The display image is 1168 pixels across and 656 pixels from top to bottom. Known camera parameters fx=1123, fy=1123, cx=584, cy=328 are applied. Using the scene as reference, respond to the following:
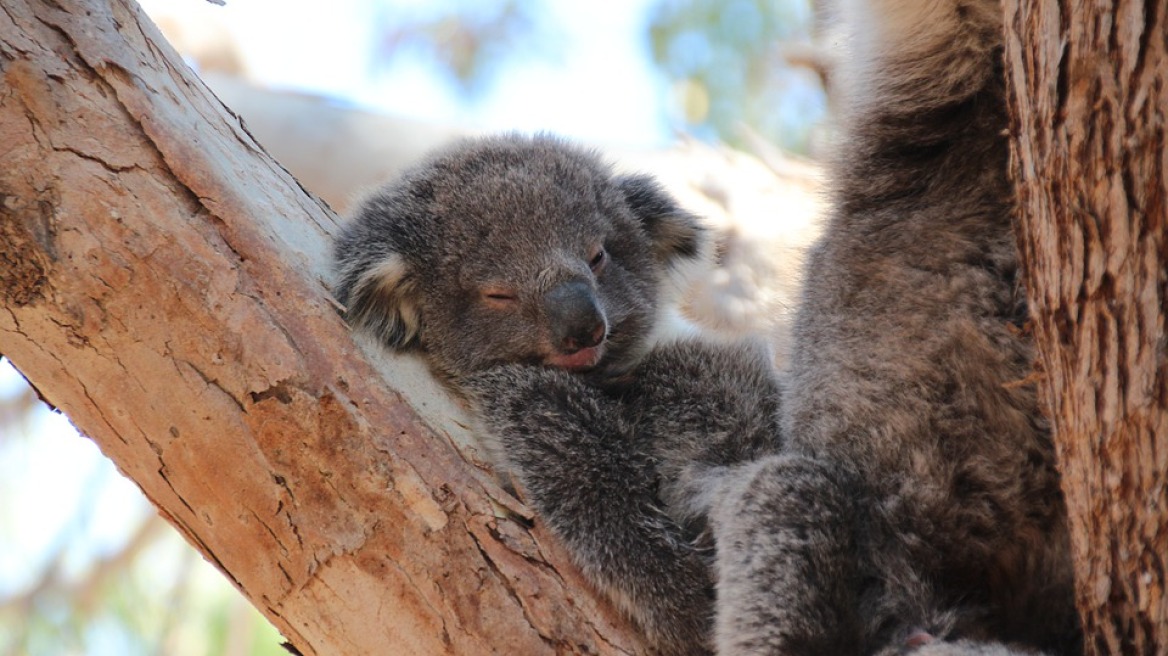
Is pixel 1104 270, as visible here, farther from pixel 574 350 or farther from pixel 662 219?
pixel 662 219

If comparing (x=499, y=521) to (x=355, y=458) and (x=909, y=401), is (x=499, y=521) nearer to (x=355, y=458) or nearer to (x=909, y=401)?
(x=355, y=458)

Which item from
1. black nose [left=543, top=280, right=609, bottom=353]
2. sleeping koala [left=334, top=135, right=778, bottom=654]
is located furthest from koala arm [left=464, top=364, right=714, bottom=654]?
black nose [left=543, top=280, right=609, bottom=353]

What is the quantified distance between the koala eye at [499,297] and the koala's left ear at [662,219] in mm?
699

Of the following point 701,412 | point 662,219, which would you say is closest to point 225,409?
point 701,412

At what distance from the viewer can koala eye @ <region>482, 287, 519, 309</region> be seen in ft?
10.8

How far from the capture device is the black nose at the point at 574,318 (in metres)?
3.15

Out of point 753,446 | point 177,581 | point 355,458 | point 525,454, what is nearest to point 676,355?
point 753,446

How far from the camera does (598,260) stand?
3.54m

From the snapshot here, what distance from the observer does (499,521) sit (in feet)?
8.77

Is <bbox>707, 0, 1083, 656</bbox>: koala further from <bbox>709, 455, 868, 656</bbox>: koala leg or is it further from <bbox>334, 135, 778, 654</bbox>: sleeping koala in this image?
<bbox>334, 135, 778, 654</bbox>: sleeping koala

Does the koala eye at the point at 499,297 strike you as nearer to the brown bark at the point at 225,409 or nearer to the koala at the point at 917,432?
the brown bark at the point at 225,409

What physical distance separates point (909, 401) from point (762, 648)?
26.9 inches

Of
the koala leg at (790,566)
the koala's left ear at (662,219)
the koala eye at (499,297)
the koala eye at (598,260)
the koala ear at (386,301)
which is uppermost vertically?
the koala's left ear at (662,219)

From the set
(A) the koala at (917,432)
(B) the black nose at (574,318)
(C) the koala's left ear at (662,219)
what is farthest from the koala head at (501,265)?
(A) the koala at (917,432)
